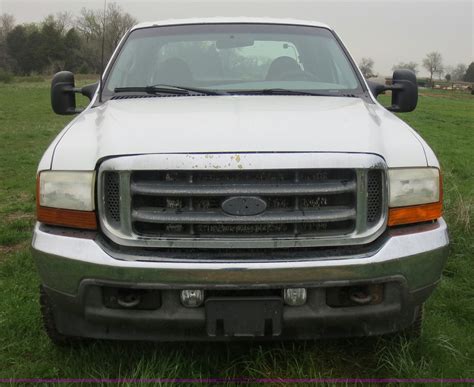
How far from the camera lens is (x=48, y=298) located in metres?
2.62

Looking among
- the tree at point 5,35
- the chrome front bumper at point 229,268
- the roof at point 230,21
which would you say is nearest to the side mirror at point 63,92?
the roof at point 230,21

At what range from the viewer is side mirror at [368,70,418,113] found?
3.83m

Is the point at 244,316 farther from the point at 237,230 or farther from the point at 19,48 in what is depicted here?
the point at 19,48

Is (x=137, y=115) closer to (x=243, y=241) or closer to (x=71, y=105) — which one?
(x=243, y=241)

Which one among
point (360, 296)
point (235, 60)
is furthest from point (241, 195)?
point (235, 60)

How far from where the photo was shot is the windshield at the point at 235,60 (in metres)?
3.68

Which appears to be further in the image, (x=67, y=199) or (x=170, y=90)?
(x=170, y=90)

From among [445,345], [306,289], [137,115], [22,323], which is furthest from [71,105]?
[445,345]

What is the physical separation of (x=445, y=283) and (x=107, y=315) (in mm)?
2670

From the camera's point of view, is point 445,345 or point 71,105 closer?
point 445,345

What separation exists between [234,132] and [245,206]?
0.36m

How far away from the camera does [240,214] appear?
2312 millimetres

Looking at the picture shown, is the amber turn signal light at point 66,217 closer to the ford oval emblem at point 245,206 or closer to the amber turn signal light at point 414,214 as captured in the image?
the ford oval emblem at point 245,206

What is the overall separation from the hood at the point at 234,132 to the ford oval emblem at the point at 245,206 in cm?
21
